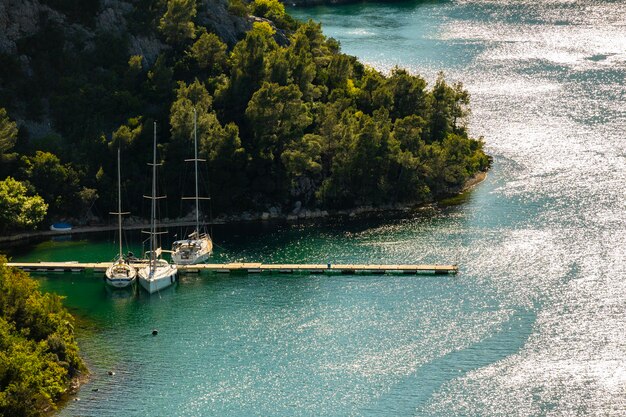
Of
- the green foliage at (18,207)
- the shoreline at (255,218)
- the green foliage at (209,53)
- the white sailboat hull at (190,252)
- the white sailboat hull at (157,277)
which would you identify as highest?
the green foliage at (209,53)

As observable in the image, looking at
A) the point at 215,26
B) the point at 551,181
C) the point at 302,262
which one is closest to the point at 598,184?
the point at 551,181

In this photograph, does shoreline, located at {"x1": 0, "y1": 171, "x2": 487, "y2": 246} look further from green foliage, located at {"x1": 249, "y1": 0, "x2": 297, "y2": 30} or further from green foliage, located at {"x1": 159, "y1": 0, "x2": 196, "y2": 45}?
green foliage, located at {"x1": 249, "y1": 0, "x2": 297, "y2": 30}

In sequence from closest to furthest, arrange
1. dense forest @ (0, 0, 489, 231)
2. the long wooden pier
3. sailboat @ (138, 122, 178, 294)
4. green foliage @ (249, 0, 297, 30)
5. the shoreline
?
sailboat @ (138, 122, 178, 294)
the long wooden pier
the shoreline
dense forest @ (0, 0, 489, 231)
green foliage @ (249, 0, 297, 30)

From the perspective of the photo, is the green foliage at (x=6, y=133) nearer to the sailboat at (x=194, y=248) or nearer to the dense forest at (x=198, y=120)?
the dense forest at (x=198, y=120)

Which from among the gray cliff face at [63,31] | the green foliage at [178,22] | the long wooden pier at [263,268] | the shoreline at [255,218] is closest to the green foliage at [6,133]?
the gray cliff face at [63,31]

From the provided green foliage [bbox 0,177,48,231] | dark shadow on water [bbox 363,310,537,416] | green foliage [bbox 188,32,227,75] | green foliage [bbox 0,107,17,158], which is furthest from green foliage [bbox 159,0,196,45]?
dark shadow on water [bbox 363,310,537,416]

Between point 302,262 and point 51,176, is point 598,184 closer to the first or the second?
point 302,262
